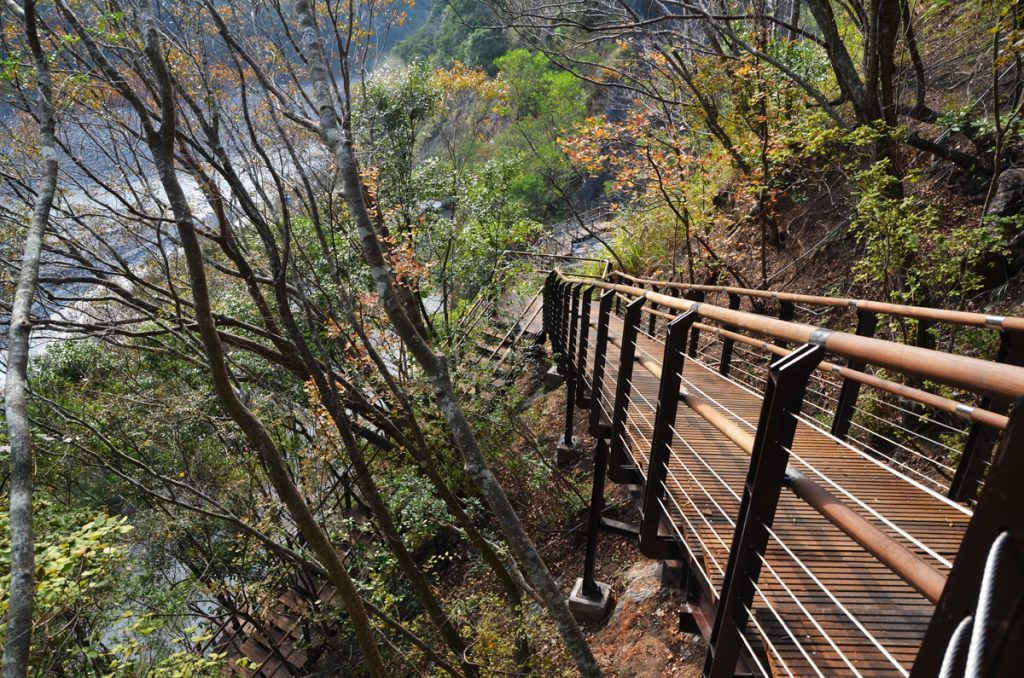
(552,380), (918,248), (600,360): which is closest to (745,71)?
(918,248)

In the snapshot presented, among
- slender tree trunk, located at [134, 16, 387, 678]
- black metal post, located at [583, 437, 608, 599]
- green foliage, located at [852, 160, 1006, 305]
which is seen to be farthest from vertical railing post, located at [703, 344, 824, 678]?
green foliage, located at [852, 160, 1006, 305]

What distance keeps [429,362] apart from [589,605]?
11.3ft

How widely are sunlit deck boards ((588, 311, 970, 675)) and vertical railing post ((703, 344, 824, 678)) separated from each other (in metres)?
0.08

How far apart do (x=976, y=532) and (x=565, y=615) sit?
297 centimetres

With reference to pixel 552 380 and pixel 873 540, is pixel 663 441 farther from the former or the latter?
pixel 552 380

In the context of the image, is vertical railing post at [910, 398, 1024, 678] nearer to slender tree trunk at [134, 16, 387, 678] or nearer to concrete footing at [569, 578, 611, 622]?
slender tree trunk at [134, 16, 387, 678]

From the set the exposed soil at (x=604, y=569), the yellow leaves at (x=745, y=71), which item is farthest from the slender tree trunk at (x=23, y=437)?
the yellow leaves at (x=745, y=71)

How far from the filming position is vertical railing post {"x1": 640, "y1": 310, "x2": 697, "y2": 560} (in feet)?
7.84

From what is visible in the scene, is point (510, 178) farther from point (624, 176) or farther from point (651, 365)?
point (651, 365)

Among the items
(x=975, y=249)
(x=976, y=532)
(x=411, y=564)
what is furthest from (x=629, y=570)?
(x=976, y=532)

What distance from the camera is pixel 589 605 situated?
5.29 metres

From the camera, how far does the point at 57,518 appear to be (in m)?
5.33

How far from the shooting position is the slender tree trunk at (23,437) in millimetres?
1735

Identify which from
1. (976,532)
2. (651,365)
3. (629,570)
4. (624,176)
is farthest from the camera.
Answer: (624,176)
